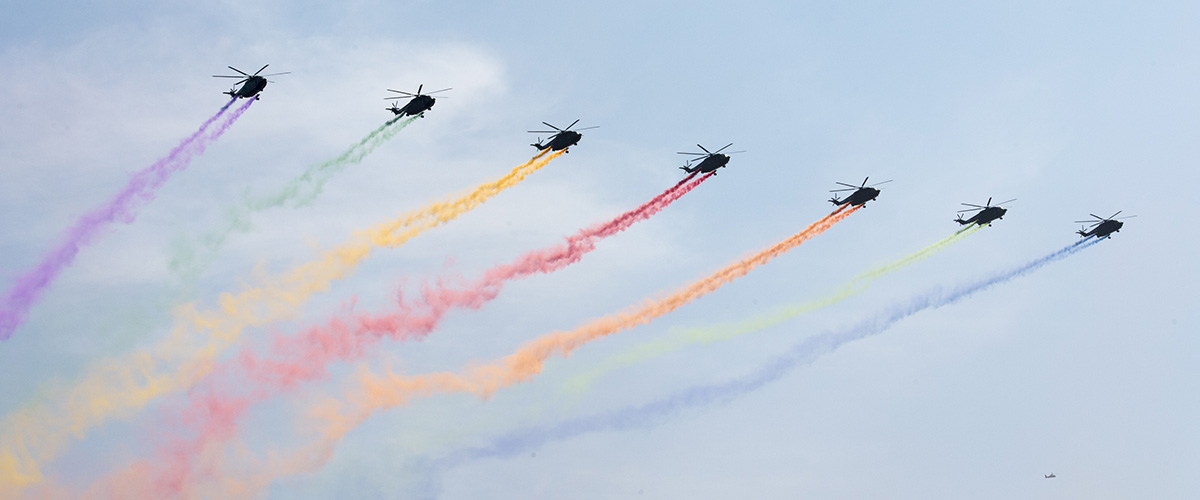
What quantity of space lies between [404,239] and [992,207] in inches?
1988

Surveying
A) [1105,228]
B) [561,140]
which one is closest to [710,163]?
[561,140]

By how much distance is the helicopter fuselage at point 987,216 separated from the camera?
380 ft

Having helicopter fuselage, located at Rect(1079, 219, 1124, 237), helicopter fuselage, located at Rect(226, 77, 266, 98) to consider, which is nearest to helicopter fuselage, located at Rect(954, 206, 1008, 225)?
helicopter fuselage, located at Rect(1079, 219, 1124, 237)

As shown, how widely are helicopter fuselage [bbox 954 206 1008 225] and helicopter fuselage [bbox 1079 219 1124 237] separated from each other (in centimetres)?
803

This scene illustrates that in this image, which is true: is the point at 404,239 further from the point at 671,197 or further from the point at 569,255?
the point at 671,197

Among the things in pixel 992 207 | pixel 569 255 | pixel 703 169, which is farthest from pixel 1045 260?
pixel 569 255

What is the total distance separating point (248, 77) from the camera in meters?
103

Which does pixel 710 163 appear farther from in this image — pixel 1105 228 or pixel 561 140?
pixel 1105 228

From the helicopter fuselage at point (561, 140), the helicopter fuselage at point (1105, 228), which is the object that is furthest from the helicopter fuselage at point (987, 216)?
the helicopter fuselage at point (561, 140)

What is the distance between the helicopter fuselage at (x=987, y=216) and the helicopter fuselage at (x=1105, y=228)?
316 inches

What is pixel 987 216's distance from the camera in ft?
381

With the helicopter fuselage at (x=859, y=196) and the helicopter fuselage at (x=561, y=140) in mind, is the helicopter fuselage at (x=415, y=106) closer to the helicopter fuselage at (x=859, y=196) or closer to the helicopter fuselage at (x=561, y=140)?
the helicopter fuselage at (x=561, y=140)

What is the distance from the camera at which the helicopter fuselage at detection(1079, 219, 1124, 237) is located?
11700 cm

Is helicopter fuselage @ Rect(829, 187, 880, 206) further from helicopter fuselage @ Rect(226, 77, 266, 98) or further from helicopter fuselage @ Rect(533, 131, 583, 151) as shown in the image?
helicopter fuselage @ Rect(226, 77, 266, 98)
